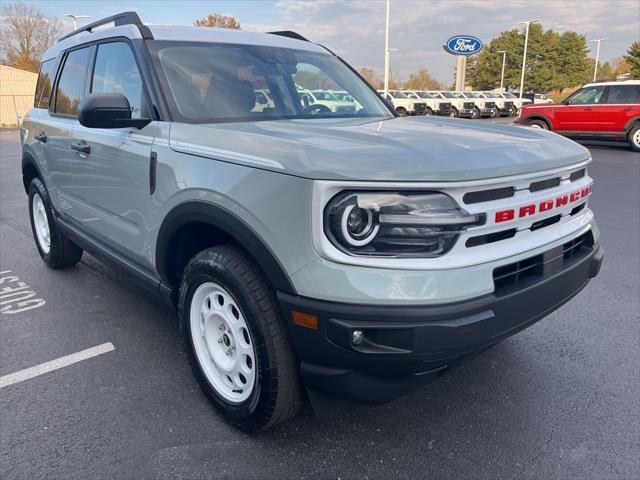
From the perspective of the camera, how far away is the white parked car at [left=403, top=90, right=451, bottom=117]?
95.4 ft

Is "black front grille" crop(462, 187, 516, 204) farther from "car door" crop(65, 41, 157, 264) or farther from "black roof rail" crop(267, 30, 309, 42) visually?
"black roof rail" crop(267, 30, 309, 42)

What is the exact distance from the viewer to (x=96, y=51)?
369 centimetres

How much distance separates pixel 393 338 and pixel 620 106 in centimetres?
1496

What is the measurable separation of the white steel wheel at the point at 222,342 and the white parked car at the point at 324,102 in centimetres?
148

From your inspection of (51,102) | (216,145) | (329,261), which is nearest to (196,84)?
(216,145)

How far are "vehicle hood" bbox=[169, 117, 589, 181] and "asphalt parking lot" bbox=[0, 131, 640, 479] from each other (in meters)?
1.28

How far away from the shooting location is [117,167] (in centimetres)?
310

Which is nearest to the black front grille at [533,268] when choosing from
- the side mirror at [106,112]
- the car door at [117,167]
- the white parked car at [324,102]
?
the white parked car at [324,102]

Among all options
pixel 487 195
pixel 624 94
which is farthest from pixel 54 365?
pixel 624 94

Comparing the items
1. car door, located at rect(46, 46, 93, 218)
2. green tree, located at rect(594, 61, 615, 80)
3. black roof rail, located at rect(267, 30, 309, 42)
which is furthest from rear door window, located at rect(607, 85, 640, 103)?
green tree, located at rect(594, 61, 615, 80)

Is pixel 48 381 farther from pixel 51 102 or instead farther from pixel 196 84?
pixel 51 102

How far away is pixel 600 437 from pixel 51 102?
15.5 feet

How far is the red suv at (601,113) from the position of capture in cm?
1398

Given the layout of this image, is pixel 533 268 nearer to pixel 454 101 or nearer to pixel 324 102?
pixel 324 102
